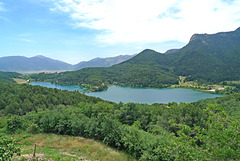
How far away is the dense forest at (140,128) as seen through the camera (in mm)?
5891

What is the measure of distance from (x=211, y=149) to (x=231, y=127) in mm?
1309

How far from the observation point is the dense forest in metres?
5.89

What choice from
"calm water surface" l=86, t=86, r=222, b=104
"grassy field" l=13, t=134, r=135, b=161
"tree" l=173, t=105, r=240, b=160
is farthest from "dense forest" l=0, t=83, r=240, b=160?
"calm water surface" l=86, t=86, r=222, b=104

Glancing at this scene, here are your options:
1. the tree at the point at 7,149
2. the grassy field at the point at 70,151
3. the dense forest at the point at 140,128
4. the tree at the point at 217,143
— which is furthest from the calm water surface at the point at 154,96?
the tree at the point at 7,149

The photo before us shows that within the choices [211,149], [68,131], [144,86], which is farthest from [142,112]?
[144,86]

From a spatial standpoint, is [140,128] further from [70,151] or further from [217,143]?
[217,143]

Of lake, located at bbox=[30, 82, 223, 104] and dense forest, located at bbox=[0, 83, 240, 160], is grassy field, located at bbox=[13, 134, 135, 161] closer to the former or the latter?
dense forest, located at bbox=[0, 83, 240, 160]

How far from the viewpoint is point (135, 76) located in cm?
19262

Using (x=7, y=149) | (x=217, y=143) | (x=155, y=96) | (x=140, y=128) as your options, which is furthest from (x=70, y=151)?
(x=155, y=96)

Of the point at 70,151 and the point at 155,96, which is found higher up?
the point at 70,151

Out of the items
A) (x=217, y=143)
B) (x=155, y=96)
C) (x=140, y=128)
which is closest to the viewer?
(x=217, y=143)

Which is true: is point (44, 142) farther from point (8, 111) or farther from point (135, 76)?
point (135, 76)

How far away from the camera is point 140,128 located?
30.4m

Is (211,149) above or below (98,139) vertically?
above
